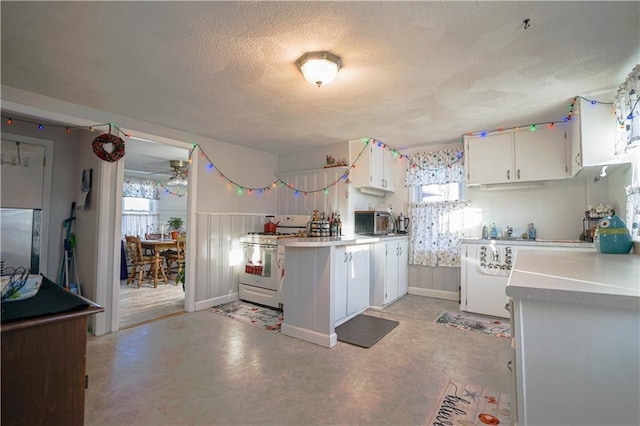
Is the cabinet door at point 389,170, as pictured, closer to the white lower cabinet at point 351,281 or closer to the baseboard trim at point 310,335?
the white lower cabinet at point 351,281

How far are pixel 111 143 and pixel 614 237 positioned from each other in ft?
14.2

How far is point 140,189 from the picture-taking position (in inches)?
287

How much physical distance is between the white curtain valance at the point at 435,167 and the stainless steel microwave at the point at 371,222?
2.65ft

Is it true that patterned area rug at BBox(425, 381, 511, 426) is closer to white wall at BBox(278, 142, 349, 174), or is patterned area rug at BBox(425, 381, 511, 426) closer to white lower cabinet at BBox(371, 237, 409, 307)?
white lower cabinet at BBox(371, 237, 409, 307)

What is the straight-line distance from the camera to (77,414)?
3.52 feet

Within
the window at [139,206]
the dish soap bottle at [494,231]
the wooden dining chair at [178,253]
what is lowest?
the wooden dining chair at [178,253]

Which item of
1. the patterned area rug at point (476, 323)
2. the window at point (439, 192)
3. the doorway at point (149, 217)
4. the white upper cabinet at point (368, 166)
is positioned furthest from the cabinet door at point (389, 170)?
the doorway at point (149, 217)

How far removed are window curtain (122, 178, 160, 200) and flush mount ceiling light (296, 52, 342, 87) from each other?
21.7ft

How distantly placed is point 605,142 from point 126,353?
14.9 ft

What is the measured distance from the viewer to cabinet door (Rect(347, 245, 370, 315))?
128 inches

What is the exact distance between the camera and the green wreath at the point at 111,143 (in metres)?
2.93

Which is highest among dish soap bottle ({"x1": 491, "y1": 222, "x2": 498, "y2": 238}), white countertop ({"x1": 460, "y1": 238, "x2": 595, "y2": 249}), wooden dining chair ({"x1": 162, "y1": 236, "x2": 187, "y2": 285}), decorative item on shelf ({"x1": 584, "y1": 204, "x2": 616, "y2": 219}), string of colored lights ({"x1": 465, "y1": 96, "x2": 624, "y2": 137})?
string of colored lights ({"x1": 465, "y1": 96, "x2": 624, "y2": 137})

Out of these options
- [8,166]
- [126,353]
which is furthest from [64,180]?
[126,353]

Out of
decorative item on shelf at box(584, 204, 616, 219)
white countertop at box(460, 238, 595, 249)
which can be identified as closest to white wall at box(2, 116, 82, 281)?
white countertop at box(460, 238, 595, 249)
